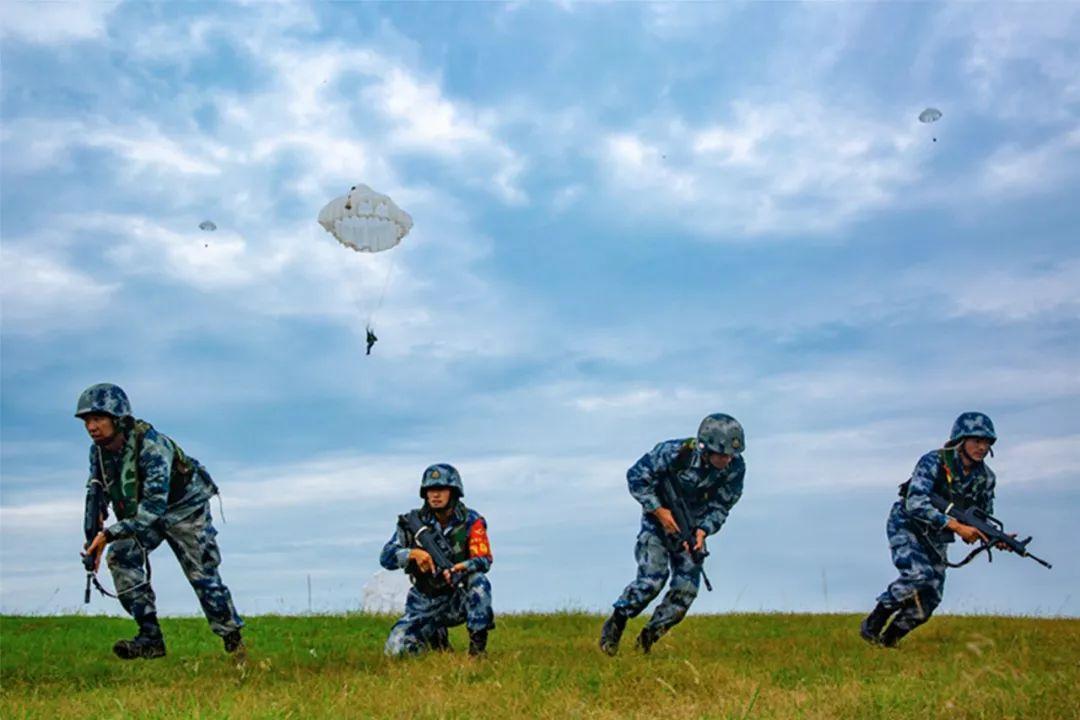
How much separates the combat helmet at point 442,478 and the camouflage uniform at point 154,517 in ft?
8.40

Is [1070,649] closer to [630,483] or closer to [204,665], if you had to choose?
[630,483]

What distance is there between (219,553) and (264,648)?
170 inches

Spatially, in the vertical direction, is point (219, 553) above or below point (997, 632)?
above

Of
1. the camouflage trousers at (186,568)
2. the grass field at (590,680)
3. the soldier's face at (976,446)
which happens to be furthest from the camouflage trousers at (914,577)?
the camouflage trousers at (186,568)

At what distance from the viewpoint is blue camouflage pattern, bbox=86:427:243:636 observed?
1183cm

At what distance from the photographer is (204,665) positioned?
12.6m

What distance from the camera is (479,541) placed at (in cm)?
1192

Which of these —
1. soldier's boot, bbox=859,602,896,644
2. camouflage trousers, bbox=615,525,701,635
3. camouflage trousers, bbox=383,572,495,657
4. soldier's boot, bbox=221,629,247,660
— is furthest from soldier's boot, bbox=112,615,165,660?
soldier's boot, bbox=859,602,896,644

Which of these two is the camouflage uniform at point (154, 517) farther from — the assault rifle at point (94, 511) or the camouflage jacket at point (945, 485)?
the camouflage jacket at point (945, 485)

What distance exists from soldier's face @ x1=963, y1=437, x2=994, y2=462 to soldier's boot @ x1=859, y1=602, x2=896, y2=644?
204 cm

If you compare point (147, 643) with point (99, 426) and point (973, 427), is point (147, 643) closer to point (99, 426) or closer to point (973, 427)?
point (99, 426)

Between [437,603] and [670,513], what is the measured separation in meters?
2.68

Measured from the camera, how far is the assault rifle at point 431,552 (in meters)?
11.8

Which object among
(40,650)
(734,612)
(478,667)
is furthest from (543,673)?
(734,612)
